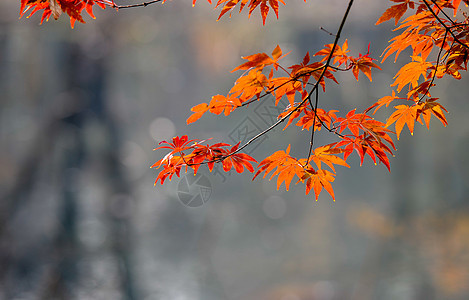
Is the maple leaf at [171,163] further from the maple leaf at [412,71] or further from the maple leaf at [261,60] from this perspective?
the maple leaf at [412,71]

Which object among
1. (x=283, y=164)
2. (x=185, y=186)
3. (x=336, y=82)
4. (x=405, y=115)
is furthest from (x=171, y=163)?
(x=185, y=186)

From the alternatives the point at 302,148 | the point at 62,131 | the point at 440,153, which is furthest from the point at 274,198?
the point at 62,131

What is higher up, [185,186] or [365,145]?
[185,186]

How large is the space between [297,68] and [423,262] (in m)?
3.59

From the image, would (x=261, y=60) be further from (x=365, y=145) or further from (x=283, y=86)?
(x=365, y=145)

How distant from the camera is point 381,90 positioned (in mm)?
4195

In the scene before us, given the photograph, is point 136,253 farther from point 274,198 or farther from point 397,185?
point 397,185

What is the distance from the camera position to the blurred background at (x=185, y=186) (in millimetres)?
3561

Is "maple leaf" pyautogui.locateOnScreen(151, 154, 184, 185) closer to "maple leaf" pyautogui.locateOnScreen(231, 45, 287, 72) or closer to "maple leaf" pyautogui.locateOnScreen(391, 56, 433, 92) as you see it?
"maple leaf" pyautogui.locateOnScreen(231, 45, 287, 72)

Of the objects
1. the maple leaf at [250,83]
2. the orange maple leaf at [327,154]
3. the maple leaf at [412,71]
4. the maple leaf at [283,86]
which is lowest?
the orange maple leaf at [327,154]

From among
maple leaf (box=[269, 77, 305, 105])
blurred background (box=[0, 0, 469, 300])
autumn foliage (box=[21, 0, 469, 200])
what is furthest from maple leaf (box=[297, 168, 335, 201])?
blurred background (box=[0, 0, 469, 300])

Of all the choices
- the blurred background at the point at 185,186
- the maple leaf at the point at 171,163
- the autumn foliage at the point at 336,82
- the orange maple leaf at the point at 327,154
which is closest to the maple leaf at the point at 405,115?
the autumn foliage at the point at 336,82

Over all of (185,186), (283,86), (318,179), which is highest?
(185,186)

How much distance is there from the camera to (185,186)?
4332mm
